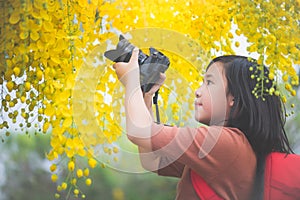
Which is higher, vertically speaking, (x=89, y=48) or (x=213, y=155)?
(x=89, y=48)

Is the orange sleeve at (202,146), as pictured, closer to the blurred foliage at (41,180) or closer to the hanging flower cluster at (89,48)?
the hanging flower cluster at (89,48)

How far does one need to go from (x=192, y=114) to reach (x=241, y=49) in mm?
258

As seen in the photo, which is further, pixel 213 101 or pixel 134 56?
pixel 213 101

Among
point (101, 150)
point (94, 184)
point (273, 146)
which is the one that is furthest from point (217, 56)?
point (94, 184)

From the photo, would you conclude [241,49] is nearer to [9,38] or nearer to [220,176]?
[220,176]

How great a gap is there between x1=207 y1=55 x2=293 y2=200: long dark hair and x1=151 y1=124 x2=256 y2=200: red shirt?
0.10 ft

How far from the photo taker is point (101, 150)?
0.98 metres

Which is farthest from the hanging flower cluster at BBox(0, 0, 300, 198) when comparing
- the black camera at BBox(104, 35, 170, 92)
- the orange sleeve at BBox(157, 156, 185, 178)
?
the orange sleeve at BBox(157, 156, 185, 178)

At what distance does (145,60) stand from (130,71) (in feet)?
0.19

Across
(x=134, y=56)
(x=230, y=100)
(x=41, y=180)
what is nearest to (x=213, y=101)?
(x=230, y=100)

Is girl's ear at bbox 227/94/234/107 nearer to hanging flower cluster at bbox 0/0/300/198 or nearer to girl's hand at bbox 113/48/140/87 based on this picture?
hanging flower cluster at bbox 0/0/300/198

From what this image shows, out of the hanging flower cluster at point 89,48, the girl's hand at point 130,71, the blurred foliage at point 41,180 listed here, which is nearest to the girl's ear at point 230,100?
the hanging flower cluster at point 89,48

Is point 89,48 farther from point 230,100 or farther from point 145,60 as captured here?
point 230,100

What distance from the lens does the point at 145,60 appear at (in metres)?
1.01
